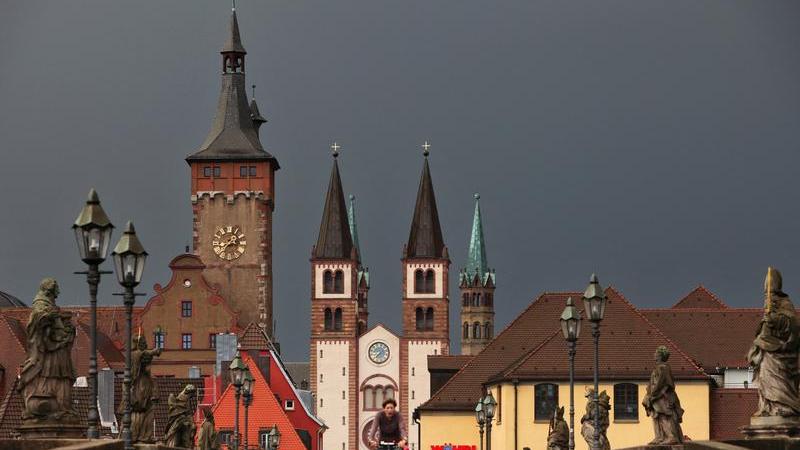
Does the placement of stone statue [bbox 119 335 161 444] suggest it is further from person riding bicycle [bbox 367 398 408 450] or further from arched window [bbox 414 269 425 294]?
arched window [bbox 414 269 425 294]

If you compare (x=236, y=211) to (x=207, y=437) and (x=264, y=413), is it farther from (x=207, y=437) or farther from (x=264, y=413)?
(x=207, y=437)

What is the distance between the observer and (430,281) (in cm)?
16038

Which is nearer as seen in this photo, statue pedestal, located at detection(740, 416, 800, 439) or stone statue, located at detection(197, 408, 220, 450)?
statue pedestal, located at detection(740, 416, 800, 439)

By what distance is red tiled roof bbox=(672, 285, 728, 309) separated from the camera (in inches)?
4579

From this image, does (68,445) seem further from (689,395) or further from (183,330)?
(183,330)

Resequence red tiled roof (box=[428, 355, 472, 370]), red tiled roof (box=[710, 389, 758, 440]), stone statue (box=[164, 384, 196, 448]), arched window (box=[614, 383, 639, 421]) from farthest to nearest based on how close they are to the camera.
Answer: red tiled roof (box=[428, 355, 472, 370])
arched window (box=[614, 383, 639, 421])
red tiled roof (box=[710, 389, 758, 440])
stone statue (box=[164, 384, 196, 448])

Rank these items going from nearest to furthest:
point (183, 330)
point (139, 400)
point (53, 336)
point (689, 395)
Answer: point (53, 336)
point (139, 400)
point (689, 395)
point (183, 330)

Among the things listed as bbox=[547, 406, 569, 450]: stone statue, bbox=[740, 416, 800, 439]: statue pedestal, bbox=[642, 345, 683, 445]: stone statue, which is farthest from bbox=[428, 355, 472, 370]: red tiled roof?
bbox=[740, 416, 800, 439]: statue pedestal

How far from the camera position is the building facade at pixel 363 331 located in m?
153

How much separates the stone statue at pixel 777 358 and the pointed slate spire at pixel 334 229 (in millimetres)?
130159

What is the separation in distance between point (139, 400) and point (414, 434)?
367 ft

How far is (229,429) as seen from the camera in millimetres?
99188

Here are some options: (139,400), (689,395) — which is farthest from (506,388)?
(139,400)

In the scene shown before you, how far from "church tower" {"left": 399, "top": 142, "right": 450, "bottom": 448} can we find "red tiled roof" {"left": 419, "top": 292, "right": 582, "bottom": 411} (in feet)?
194
